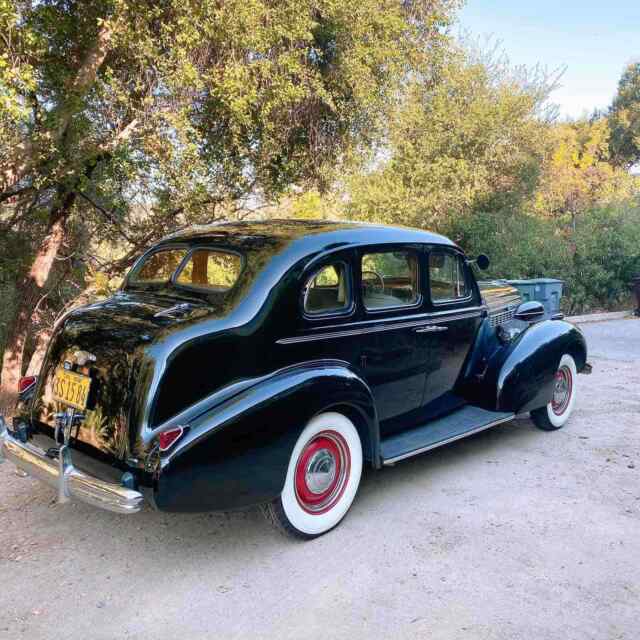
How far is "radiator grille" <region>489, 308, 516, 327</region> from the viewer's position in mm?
5180

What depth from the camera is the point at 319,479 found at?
349cm

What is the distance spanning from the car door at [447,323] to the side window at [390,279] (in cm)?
13

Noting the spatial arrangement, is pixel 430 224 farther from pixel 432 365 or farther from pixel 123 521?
pixel 123 521

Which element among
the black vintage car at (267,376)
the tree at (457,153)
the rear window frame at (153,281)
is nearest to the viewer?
the black vintage car at (267,376)

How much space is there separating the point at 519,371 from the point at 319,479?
199 cm

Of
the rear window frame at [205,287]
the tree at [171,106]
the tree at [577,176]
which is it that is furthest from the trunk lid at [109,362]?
the tree at [577,176]

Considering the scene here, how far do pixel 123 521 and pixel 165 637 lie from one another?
1191mm

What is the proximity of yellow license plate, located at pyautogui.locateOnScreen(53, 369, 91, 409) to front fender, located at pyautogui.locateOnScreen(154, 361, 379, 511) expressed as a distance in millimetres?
695

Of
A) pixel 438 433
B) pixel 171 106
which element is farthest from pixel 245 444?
pixel 171 106

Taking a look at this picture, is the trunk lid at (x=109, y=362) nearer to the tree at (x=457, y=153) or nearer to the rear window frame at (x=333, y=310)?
the rear window frame at (x=333, y=310)

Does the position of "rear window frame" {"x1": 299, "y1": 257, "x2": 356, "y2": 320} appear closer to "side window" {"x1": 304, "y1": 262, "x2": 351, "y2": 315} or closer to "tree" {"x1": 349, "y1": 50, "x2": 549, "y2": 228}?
"side window" {"x1": 304, "y1": 262, "x2": 351, "y2": 315}

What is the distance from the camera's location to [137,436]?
290 cm

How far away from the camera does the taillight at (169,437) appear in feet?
9.23

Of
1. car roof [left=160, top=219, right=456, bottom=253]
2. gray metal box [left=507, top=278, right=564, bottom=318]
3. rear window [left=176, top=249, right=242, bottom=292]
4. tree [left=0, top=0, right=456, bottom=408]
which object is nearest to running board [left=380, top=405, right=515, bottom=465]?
car roof [left=160, top=219, right=456, bottom=253]
